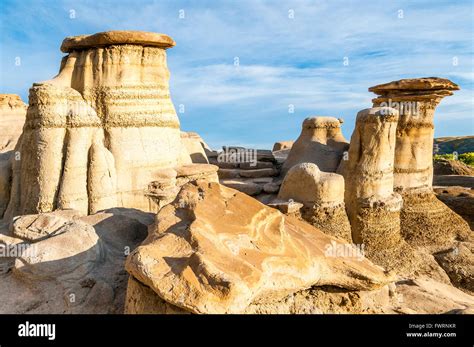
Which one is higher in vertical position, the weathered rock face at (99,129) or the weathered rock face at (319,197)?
the weathered rock face at (99,129)

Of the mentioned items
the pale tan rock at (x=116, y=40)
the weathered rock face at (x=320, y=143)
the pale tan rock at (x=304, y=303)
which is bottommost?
the pale tan rock at (x=304, y=303)

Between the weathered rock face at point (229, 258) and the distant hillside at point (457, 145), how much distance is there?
148 ft

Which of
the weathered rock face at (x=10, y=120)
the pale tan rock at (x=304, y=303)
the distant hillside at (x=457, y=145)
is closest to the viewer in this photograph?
the pale tan rock at (x=304, y=303)

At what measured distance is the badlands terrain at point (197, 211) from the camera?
4.32 metres

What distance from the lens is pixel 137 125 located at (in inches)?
315

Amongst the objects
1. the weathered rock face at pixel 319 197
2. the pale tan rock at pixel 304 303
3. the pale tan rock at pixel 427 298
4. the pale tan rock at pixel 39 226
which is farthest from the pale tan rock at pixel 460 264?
the pale tan rock at pixel 39 226

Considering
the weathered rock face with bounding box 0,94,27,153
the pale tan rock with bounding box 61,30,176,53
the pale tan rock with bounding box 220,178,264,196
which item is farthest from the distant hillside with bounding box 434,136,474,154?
the pale tan rock with bounding box 61,30,176,53

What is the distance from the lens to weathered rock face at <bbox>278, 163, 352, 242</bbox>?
889 cm

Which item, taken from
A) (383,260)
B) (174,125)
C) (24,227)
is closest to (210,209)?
(24,227)

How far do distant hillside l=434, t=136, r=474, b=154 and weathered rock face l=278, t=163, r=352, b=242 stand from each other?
41062mm

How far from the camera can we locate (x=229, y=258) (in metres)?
4.15

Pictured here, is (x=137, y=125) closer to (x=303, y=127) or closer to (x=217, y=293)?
(x=217, y=293)

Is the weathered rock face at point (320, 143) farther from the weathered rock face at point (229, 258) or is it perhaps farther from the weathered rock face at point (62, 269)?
the weathered rock face at point (62, 269)

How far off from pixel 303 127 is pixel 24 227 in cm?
863
